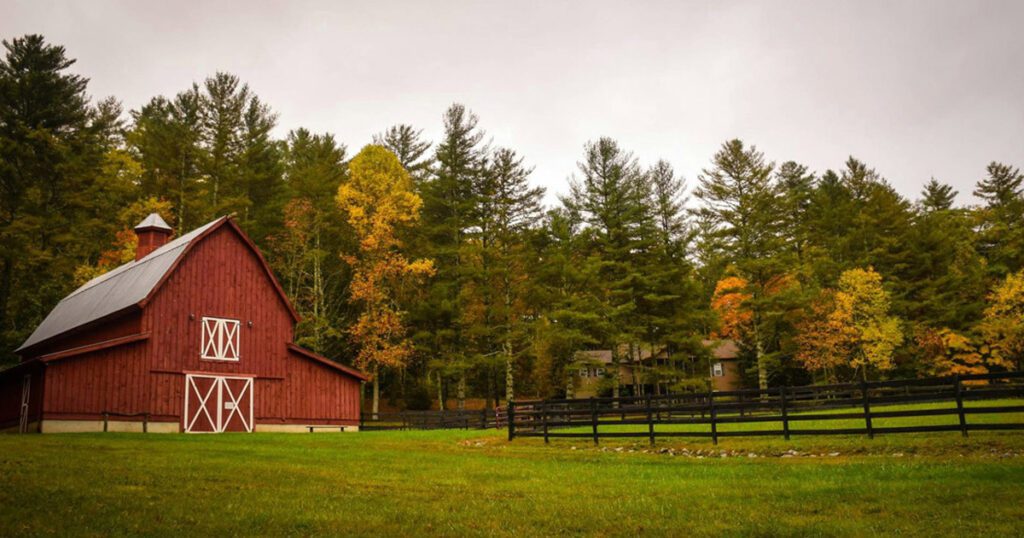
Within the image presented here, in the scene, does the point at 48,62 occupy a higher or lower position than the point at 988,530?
higher

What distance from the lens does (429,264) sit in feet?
127

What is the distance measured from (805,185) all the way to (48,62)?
59.0 metres

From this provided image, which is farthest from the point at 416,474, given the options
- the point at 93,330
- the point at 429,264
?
the point at 429,264

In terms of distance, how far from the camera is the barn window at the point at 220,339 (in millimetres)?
27672

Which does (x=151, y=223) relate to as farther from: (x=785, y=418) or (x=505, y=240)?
(x=785, y=418)

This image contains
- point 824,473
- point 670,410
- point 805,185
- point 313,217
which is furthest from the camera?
point 805,185

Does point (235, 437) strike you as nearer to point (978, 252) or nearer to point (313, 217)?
point (313, 217)

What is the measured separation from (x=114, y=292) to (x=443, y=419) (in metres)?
16.9

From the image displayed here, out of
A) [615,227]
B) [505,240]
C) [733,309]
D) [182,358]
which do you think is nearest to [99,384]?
[182,358]

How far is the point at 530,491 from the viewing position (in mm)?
10625

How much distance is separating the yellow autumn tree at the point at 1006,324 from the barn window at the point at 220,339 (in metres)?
42.9

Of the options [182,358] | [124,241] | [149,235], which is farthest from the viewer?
[124,241]

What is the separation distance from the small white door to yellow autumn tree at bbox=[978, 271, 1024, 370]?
1961 inches

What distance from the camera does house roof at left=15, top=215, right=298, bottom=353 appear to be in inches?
1045
